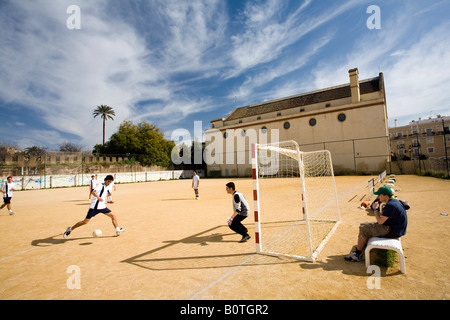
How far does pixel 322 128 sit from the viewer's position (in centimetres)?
3594

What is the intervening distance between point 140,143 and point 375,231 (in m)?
46.8

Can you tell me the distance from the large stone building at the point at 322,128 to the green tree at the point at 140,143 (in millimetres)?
11412

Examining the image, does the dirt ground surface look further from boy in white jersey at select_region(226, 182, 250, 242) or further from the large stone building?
the large stone building

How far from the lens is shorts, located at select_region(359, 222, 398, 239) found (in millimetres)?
3902

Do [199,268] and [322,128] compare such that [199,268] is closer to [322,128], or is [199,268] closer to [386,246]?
[386,246]

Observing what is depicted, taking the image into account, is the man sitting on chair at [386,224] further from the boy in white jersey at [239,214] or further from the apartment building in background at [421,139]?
the apartment building in background at [421,139]

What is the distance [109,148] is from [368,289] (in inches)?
2040

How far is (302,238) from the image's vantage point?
5.65m

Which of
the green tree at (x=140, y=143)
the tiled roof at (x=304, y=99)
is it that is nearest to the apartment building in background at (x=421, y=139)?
the tiled roof at (x=304, y=99)

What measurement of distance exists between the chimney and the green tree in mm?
36111

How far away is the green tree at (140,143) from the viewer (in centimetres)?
4499

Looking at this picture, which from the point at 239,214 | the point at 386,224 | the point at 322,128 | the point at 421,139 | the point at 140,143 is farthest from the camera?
the point at 421,139

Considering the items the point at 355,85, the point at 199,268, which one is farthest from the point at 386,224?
the point at 355,85

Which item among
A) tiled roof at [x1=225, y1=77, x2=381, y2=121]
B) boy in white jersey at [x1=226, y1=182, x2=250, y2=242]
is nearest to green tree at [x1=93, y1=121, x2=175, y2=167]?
tiled roof at [x1=225, y1=77, x2=381, y2=121]
